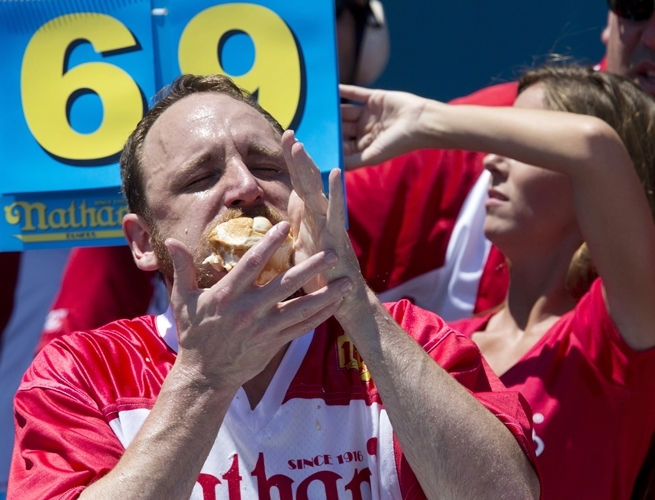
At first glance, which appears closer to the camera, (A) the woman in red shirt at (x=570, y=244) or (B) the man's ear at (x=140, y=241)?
(B) the man's ear at (x=140, y=241)

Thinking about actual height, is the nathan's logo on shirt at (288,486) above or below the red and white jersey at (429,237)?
below

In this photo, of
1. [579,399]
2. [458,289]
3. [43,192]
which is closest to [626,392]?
[579,399]

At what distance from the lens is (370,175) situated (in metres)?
2.68

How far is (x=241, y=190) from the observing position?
1400 millimetres

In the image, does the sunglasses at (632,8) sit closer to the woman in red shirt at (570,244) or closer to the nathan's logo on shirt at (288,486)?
the woman in red shirt at (570,244)

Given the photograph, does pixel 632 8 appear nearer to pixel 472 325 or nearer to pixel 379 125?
pixel 379 125

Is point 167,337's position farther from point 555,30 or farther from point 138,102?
point 555,30

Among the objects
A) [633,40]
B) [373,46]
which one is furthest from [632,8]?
[373,46]

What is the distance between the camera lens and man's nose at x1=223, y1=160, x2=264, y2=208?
1.40 meters

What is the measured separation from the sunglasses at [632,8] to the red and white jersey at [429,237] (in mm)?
540

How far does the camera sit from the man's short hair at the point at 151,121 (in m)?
1.57

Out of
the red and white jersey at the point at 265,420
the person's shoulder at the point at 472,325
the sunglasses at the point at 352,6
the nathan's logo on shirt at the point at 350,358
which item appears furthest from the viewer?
the sunglasses at the point at 352,6

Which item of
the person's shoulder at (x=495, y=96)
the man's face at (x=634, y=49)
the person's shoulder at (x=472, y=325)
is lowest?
the person's shoulder at (x=472, y=325)

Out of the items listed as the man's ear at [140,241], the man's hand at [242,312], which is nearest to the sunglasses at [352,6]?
the man's ear at [140,241]
